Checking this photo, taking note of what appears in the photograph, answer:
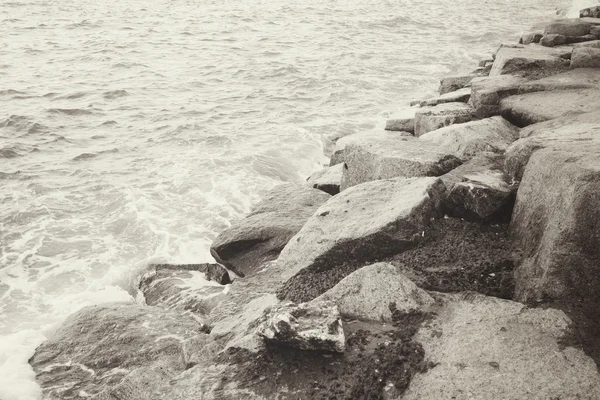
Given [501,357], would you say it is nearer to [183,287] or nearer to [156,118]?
[183,287]

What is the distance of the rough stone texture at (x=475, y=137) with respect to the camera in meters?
6.12

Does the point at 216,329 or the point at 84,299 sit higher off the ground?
the point at 216,329

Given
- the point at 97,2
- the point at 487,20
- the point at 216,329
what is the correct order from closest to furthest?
the point at 216,329, the point at 487,20, the point at 97,2

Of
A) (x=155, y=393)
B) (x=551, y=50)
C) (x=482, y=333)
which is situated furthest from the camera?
(x=551, y=50)

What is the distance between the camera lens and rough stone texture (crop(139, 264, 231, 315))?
5.93 meters

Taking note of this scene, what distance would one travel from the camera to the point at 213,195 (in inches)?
384

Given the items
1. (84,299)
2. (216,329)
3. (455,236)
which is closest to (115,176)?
(84,299)

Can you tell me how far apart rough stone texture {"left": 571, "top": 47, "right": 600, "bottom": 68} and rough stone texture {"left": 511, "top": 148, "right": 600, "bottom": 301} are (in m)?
5.93

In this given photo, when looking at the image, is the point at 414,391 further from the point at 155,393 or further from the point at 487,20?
the point at 487,20

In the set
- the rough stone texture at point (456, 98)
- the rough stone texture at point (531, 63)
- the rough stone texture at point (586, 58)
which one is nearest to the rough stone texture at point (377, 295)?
the rough stone texture at point (456, 98)

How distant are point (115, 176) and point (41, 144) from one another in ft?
9.62

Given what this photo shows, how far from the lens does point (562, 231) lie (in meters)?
3.46

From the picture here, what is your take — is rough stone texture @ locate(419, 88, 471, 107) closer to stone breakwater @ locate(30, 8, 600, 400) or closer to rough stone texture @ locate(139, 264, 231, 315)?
stone breakwater @ locate(30, 8, 600, 400)

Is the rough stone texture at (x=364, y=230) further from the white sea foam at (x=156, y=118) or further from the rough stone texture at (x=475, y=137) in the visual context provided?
the white sea foam at (x=156, y=118)
